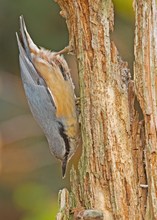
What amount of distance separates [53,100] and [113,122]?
3.04 feet

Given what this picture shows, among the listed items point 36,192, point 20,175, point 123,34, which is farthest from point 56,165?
point 123,34

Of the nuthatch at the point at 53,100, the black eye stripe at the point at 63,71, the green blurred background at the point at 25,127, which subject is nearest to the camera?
the nuthatch at the point at 53,100

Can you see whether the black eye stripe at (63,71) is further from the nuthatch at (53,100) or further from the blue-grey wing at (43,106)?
the blue-grey wing at (43,106)

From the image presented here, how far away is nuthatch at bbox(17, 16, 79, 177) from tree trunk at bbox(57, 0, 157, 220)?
687 mm

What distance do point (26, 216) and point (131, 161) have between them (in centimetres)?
250

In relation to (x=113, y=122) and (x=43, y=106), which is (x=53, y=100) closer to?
(x=43, y=106)

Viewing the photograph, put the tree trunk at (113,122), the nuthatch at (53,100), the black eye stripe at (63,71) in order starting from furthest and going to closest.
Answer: the black eye stripe at (63,71)
the nuthatch at (53,100)
the tree trunk at (113,122)

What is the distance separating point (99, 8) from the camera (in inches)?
173

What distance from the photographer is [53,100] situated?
5.17 meters

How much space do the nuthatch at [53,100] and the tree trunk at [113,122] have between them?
69 centimetres

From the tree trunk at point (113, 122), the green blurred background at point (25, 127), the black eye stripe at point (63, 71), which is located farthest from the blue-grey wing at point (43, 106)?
the green blurred background at point (25, 127)

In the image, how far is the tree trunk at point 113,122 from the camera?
429 cm

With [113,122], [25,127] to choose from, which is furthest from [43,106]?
[25,127]

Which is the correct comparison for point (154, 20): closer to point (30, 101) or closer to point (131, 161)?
point (131, 161)
